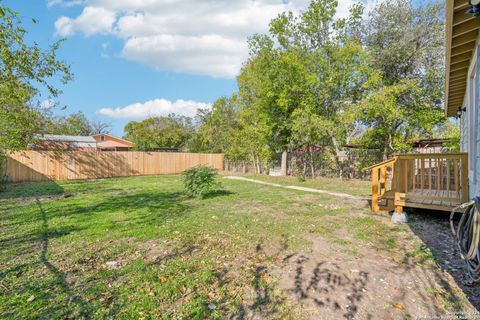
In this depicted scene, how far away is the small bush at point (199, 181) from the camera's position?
7.70m

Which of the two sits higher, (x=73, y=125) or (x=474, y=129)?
(x=73, y=125)

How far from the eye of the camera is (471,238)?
97.3 inches

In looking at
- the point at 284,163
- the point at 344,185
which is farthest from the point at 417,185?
the point at 284,163

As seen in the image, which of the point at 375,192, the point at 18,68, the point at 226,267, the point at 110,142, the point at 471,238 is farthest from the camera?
the point at 110,142

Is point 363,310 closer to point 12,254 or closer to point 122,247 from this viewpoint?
point 122,247

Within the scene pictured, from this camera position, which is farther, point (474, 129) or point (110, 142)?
point (110, 142)

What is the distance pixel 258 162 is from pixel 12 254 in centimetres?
1535

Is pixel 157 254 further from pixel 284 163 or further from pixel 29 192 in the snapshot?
pixel 284 163

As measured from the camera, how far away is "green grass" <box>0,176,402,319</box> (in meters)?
2.30

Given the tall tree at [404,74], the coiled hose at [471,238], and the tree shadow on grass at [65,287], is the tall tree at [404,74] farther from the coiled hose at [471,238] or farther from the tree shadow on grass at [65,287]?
the tree shadow on grass at [65,287]

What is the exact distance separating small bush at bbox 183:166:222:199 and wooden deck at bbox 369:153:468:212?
443cm

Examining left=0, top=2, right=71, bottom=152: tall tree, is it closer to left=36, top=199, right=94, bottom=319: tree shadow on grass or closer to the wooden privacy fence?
left=36, top=199, right=94, bottom=319: tree shadow on grass


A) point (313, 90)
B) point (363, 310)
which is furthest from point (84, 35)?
point (363, 310)

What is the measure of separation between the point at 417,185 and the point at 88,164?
1649cm
